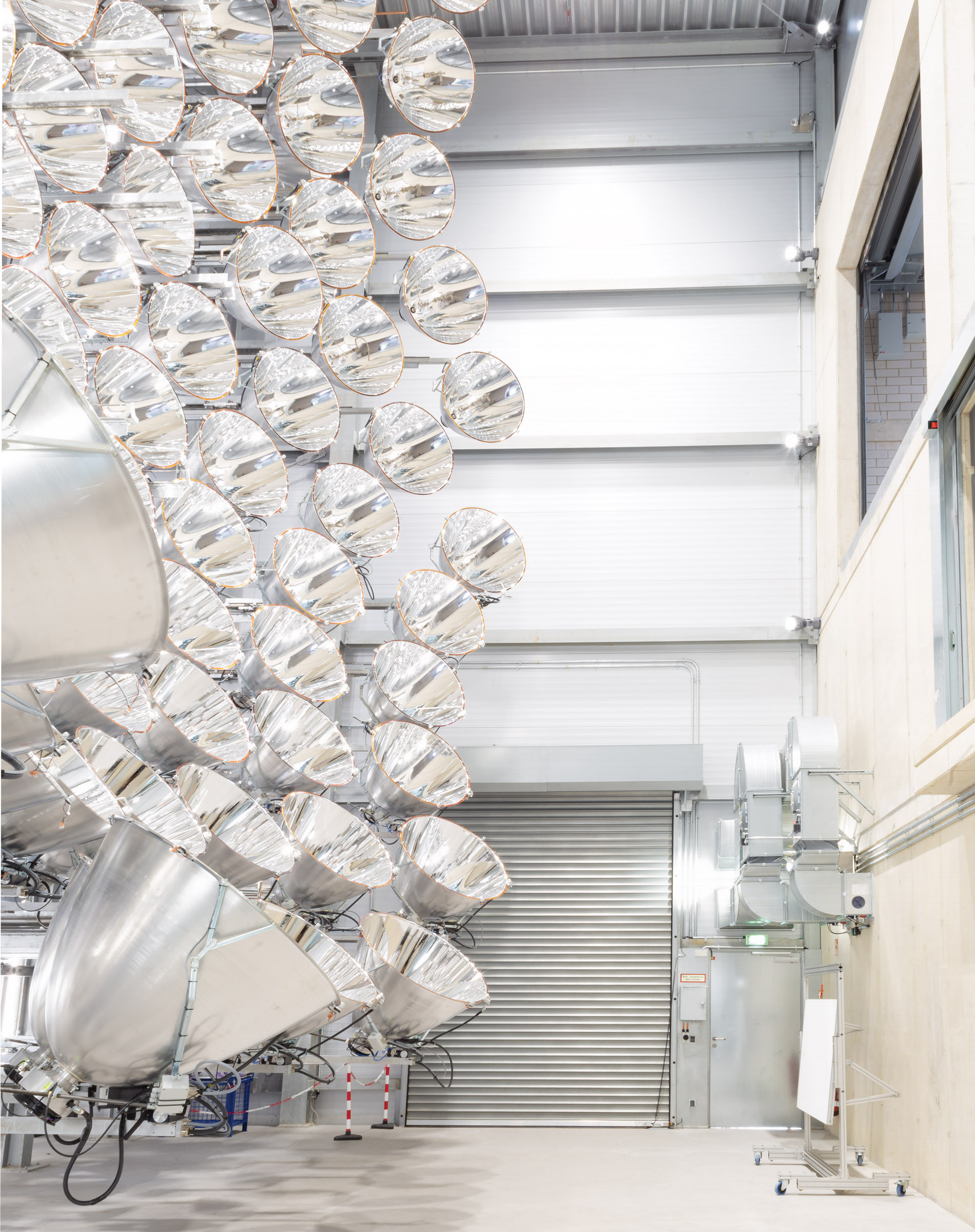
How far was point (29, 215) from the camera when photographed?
527cm

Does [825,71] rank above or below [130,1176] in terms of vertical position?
above

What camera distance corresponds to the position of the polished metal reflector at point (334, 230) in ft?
27.3

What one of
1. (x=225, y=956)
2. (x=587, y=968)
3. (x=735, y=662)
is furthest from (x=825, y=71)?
(x=225, y=956)

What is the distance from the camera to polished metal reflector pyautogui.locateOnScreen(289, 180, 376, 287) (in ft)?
27.3

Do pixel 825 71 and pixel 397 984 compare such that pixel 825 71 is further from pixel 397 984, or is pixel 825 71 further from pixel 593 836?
pixel 397 984

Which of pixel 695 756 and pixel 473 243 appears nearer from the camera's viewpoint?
pixel 695 756

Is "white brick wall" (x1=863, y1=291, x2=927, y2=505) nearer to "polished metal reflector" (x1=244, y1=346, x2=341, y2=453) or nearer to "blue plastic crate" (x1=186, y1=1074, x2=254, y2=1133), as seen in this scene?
"polished metal reflector" (x1=244, y1=346, x2=341, y2=453)

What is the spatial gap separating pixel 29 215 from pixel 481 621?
468 centimetres

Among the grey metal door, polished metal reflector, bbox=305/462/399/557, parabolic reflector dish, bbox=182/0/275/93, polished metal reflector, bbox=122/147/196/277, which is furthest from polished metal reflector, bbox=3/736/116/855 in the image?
the grey metal door

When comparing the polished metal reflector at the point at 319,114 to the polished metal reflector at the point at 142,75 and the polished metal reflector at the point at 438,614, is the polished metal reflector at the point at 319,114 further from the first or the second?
the polished metal reflector at the point at 438,614

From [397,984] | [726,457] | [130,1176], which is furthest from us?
[726,457]

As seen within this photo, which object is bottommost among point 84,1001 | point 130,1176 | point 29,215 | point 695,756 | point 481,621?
point 130,1176

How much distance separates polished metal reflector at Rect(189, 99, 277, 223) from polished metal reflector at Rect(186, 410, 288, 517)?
132 centimetres

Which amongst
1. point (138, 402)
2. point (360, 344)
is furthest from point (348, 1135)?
point (360, 344)
